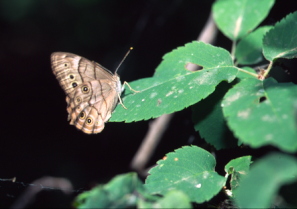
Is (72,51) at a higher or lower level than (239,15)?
higher

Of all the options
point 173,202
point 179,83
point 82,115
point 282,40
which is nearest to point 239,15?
point 282,40

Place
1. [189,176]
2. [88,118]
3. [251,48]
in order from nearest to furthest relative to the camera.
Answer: [189,176], [251,48], [88,118]

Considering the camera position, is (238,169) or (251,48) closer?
(238,169)

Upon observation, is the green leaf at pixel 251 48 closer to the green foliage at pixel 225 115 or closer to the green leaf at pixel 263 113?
the green foliage at pixel 225 115

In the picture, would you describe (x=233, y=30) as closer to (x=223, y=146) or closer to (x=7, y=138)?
(x=223, y=146)

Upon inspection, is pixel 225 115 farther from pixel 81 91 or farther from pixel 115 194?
pixel 81 91

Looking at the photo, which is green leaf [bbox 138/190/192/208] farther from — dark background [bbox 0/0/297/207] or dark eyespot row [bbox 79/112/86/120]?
dark background [bbox 0/0/297/207]
